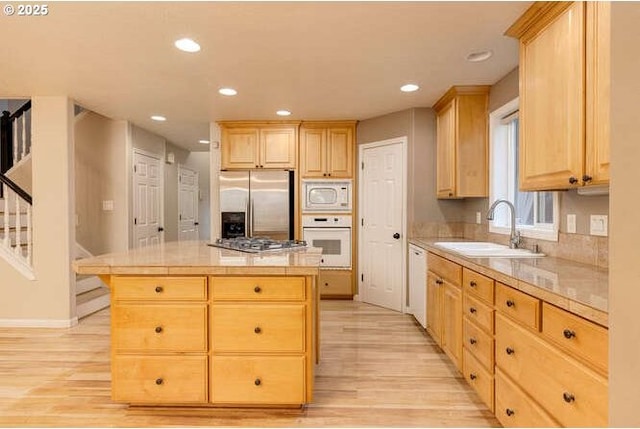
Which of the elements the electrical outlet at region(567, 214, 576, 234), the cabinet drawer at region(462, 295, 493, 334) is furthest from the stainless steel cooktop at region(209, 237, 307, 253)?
the electrical outlet at region(567, 214, 576, 234)

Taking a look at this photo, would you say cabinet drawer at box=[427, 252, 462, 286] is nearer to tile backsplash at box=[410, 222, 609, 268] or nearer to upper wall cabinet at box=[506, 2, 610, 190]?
tile backsplash at box=[410, 222, 609, 268]

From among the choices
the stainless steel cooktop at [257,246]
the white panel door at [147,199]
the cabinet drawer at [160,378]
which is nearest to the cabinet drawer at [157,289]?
the cabinet drawer at [160,378]

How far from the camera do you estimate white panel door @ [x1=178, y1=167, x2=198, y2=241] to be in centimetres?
680

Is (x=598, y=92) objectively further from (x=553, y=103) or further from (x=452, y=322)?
(x=452, y=322)

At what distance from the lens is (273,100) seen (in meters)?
3.90

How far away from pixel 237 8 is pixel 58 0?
38.7 inches

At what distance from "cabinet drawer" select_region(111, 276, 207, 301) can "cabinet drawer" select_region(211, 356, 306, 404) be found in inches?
15.2

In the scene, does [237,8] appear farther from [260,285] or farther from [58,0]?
[260,285]

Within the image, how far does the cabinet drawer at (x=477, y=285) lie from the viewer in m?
2.00

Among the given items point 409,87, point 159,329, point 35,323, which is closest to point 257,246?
point 159,329

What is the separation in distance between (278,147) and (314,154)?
48 centimetres

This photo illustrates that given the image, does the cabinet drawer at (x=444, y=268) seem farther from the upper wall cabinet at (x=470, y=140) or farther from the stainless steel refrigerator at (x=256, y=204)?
the stainless steel refrigerator at (x=256, y=204)

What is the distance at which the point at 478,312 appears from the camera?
2.17 meters

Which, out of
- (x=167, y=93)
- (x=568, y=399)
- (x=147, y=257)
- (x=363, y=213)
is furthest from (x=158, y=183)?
(x=568, y=399)
